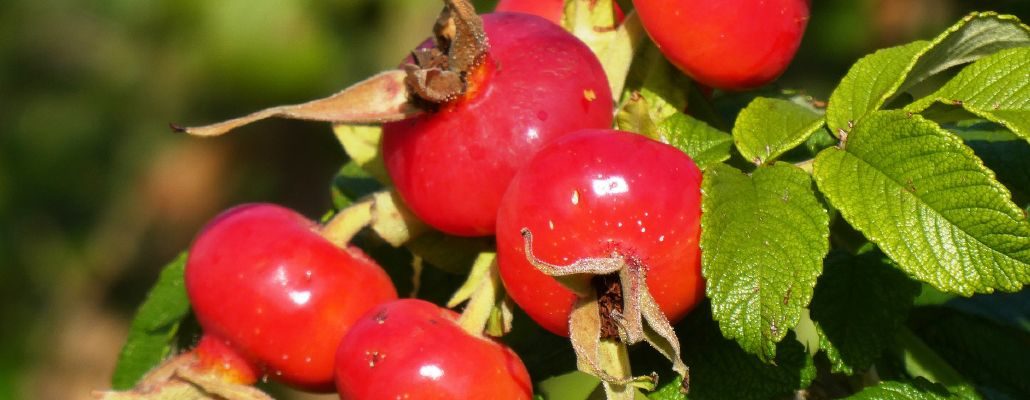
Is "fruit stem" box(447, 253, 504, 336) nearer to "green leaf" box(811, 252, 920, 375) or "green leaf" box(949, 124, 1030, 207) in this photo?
"green leaf" box(811, 252, 920, 375)

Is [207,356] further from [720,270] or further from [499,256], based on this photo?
[720,270]

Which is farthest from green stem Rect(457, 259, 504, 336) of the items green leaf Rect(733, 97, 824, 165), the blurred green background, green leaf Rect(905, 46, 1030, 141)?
the blurred green background

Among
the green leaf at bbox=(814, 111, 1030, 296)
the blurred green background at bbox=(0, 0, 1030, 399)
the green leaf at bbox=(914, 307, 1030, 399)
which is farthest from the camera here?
the blurred green background at bbox=(0, 0, 1030, 399)

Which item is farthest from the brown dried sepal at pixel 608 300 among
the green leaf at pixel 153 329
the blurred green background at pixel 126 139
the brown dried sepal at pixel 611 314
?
the blurred green background at pixel 126 139

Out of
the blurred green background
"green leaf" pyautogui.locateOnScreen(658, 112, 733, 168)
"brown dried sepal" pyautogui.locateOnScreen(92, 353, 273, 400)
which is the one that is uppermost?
"green leaf" pyautogui.locateOnScreen(658, 112, 733, 168)

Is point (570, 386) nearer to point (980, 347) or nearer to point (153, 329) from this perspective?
point (980, 347)
